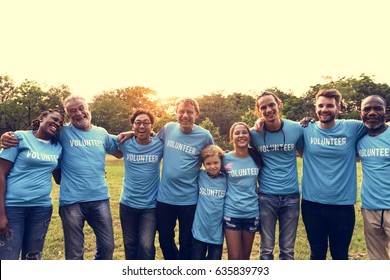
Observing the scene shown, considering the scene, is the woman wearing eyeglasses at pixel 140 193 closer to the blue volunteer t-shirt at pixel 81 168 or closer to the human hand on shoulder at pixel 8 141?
the blue volunteer t-shirt at pixel 81 168

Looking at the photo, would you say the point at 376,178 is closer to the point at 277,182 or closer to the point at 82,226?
the point at 277,182

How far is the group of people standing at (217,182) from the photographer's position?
4.39 metres

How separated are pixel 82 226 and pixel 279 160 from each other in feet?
8.90

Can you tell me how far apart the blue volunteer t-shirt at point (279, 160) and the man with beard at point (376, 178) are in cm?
85

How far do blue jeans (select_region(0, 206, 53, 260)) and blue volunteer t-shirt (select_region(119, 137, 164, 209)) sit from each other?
3.50 ft

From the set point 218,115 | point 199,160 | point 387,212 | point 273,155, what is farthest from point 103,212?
point 218,115

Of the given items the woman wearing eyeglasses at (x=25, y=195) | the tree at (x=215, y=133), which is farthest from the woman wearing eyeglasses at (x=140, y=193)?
the tree at (x=215, y=133)

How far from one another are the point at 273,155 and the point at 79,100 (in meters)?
2.69

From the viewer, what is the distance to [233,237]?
14.9ft

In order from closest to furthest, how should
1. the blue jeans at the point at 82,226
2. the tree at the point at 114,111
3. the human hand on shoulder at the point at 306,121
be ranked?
1. the blue jeans at the point at 82,226
2. the human hand on shoulder at the point at 306,121
3. the tree at the point at 114,111

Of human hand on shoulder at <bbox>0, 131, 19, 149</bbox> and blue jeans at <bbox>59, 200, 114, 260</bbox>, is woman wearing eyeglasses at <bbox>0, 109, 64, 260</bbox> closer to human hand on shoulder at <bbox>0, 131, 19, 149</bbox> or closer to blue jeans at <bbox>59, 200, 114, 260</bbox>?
human hand on shoulder at <bbox>0, 131, 19, 149</bbox>

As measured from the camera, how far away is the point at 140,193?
15.8 feet

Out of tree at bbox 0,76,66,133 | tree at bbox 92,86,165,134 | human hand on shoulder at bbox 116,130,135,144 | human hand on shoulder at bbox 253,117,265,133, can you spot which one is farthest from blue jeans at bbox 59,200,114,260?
tree at bbox 0,76,66,133

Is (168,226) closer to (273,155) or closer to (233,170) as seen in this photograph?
(233,170)
